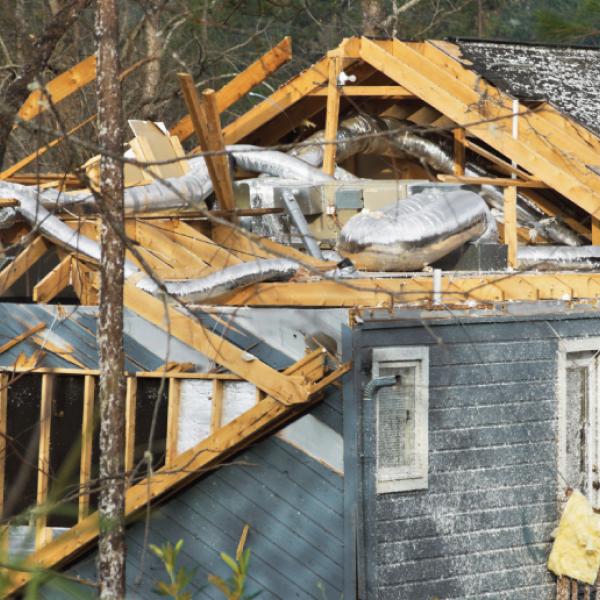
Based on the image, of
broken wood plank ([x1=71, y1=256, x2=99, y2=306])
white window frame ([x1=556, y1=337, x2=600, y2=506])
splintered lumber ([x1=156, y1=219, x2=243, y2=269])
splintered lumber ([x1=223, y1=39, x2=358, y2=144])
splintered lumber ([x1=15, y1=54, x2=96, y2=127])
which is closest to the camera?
broken wood plank ([x1=71, y1=256, x2=99, y2=306])

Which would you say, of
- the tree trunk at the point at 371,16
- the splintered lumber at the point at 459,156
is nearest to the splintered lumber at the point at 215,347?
the splintered lumber at the point at 459,156

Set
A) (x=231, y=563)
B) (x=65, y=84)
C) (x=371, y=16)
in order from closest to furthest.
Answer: (x=231, y=563)
(x=65, y=84)
(x=371, y=16)

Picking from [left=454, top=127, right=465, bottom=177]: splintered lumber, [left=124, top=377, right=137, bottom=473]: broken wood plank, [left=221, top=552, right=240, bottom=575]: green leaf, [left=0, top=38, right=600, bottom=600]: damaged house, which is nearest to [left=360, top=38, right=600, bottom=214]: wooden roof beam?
[left=0, top=38, right=600, bottom=600]: damaged house

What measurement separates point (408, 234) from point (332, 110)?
10.5 ft

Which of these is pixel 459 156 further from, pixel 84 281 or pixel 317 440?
pixel 317 440

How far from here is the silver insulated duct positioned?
417 inches

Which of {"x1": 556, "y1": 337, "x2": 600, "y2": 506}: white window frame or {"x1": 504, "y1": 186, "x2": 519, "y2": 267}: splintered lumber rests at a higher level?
{"x1": 504, "y1": 186, "x2": 519, "y2": 267}: splintered lumber

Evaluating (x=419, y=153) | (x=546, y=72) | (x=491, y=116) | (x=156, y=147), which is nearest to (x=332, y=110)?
(x=419, y=153)

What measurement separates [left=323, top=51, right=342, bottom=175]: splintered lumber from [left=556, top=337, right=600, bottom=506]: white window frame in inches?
157

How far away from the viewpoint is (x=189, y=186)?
12.0m

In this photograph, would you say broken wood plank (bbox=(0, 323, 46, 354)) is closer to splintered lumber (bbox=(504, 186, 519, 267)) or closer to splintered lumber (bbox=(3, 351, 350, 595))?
splintered lumber (bbox=(3, 351, 350, 595))

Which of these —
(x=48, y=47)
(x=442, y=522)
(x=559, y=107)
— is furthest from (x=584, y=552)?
(x=48, y=47)

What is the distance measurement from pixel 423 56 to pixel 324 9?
50.5 feet

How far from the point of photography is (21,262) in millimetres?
10062
